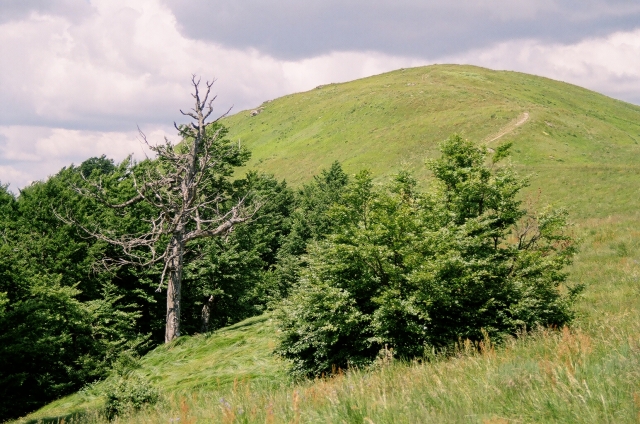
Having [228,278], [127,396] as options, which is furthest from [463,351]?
[228,278]

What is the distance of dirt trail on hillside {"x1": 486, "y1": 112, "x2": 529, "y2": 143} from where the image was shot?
209ft

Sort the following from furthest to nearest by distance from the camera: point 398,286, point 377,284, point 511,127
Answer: point 511,127, point 377,284, point 398,286

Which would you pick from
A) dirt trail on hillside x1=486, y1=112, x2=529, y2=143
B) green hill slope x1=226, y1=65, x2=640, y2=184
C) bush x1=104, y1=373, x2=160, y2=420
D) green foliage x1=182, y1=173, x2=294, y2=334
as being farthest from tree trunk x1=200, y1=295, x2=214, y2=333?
dirt trail on hillside x1=486, y1=112, x2=529, y2=143

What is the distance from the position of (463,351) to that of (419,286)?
2799 millimetres

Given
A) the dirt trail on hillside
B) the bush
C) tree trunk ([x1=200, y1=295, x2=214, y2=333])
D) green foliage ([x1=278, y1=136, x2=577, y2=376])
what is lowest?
tree trunk ([x1=200, y1=295, x2=214, y2=333])

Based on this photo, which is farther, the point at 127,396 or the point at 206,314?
the point at 206,314

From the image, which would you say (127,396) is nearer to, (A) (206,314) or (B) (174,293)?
(B) (174,293)

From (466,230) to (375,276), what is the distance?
9.53 ft

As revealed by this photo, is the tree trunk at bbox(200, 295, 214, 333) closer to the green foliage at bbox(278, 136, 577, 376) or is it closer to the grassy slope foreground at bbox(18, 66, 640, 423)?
the grassy slope foreground at bbox(18, 66, 640, 423)

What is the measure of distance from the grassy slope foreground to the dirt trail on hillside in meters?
0.59

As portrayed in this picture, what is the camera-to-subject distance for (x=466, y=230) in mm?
12914

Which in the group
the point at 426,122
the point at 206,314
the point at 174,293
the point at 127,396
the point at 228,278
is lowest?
Answer: the point at 206,314

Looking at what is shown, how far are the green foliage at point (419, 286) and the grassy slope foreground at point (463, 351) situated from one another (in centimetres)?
150

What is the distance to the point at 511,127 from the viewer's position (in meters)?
67.1
